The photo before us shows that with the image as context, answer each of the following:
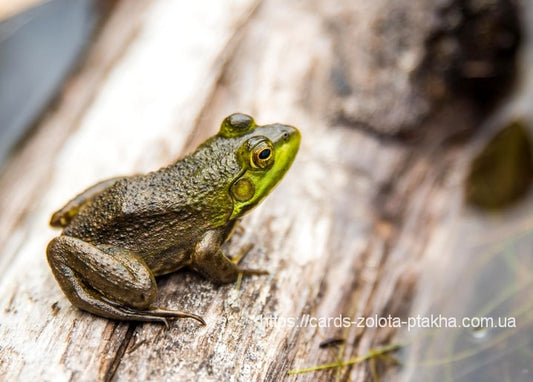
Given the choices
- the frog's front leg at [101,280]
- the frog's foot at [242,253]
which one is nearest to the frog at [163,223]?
the frog's front leg at [101,280]

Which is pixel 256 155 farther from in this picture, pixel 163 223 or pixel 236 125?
pixel 163 223

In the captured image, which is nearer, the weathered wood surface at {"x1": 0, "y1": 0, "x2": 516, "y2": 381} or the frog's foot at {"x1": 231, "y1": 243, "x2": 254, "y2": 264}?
the weathered wood surface at {"x1": 0, "y1": 0, "x2": 516, "y2": 381}

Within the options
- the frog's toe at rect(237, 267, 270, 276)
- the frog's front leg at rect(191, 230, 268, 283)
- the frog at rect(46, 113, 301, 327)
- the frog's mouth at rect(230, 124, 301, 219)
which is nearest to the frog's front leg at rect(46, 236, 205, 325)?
the frog at rect(46, 113, 301, 327)

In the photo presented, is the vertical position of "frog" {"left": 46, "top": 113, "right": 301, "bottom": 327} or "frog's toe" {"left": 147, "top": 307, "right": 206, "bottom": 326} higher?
"frog" {"left": 46, "top": 113, "right": 301, "bottom": 327}

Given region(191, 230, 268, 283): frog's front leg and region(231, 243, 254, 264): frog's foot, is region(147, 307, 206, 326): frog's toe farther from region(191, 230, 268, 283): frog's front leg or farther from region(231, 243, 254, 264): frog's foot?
region(231, 243, 254, 264): frog's foot

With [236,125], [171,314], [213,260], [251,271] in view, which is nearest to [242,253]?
[251,271]

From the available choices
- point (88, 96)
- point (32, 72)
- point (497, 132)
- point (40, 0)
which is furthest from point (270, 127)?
point (40, 0)

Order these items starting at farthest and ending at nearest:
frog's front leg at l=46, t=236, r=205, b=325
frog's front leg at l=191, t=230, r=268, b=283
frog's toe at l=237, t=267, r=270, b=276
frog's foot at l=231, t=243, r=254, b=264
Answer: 1. frog's foot at l=231, t=243, r=254, b=264
2. frog's toe at l=237, t=267, r=270, b=276
3. frog's front leg at l=191, t=230, r=268, b=283
4. frog's front leg at l=46, t=236, r=205, b=325
